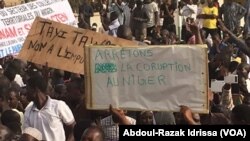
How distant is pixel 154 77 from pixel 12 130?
133cm

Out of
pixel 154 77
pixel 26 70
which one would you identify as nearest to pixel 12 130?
pixel 154 77

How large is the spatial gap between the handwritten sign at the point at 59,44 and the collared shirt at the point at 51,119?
1.59 m

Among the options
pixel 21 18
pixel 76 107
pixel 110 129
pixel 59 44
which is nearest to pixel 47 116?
pixel 110 129

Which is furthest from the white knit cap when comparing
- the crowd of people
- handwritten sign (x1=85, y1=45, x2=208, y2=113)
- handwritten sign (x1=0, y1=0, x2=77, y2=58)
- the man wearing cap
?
handwritten sign (x1=0, y1=0, x2=77, y2=58)

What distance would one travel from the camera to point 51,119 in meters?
7.07

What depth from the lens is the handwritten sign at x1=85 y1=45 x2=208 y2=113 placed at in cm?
702

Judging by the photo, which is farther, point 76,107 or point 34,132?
point 76,107

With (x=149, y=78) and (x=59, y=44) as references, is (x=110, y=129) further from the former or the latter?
(x=59, y=44)

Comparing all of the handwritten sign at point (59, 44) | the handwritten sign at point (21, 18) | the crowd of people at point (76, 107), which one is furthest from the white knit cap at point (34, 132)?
the handwritten sign at point (21, 18)

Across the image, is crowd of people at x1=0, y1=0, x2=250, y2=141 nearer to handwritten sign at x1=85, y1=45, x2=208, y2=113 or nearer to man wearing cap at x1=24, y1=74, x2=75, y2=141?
man wearing cap at x1=24, y1=74, x2=75, y2=141

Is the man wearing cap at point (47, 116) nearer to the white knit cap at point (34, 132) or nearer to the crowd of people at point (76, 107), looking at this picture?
the crowd of people at point (76, 107)

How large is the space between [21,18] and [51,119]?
511cm

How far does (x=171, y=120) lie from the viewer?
7145mm

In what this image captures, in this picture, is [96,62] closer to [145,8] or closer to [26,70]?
[26,70]
